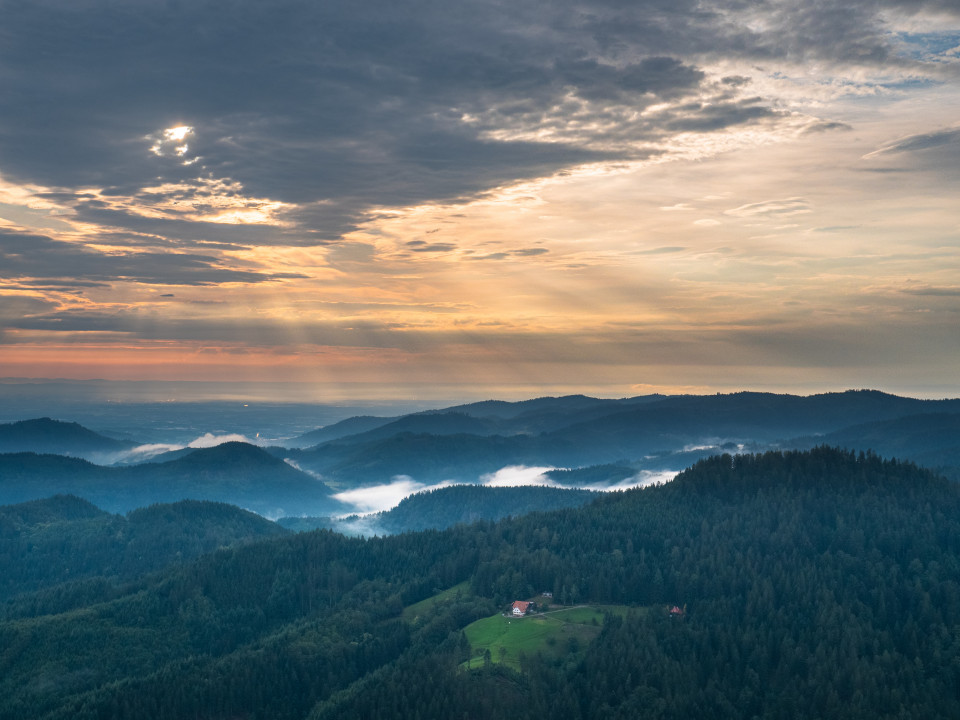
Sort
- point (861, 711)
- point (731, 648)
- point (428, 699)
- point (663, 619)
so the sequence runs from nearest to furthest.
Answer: point (861, 711)
point (428, 699)
point (731, 648)
point (663, 619)

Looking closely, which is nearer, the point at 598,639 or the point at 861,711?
the point at 861,711

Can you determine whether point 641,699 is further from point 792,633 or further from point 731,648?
point 792,633

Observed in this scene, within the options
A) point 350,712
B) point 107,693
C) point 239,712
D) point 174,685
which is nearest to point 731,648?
point 350,712

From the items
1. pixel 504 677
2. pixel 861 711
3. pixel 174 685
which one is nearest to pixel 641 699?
pixel 504 677

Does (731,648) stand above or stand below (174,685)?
above

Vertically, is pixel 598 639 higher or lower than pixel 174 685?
higher

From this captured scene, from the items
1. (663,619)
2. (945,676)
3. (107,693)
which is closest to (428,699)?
(663,619)

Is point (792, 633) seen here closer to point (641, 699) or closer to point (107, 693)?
point (641, 699)

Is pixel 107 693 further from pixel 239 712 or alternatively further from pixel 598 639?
pixel 598 639

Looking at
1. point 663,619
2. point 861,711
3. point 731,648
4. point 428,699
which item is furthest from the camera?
point 663,619
